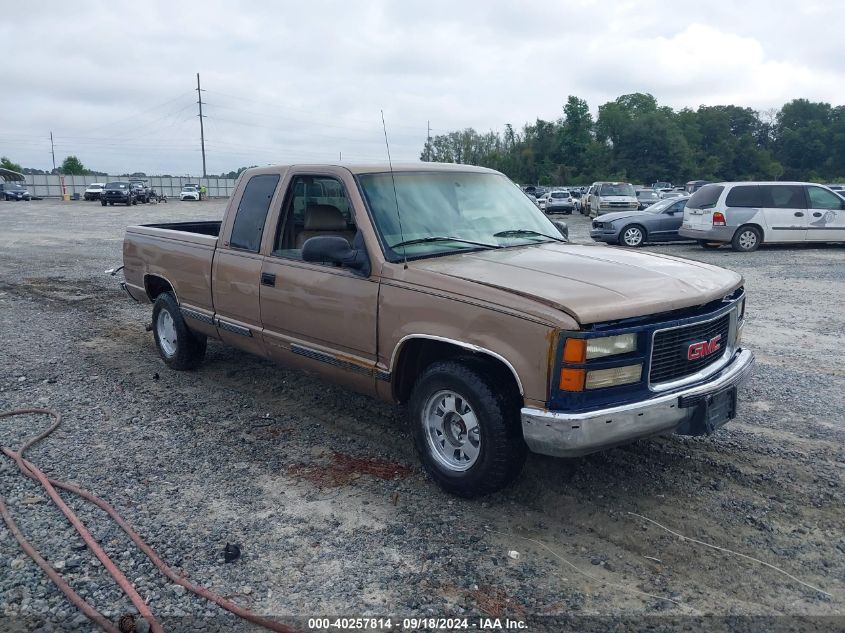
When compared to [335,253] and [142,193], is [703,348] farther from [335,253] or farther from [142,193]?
[142,193]

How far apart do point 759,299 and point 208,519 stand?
8988 mm

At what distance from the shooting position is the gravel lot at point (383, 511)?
10.2ft

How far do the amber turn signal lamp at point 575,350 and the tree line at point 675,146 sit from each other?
86.5 metres

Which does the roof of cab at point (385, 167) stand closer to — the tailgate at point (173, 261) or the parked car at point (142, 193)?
the tailgate at point (173, 261)

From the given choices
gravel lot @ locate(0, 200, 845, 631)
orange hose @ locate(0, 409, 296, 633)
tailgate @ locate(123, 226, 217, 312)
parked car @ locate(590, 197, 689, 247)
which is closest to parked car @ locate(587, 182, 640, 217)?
parked car @ locate(590, 197, 689, 247)

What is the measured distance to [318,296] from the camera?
460cm

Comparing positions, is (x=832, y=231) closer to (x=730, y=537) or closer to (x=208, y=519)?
(x=730, y=537)

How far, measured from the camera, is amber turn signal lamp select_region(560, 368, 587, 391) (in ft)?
Answer: 11.0

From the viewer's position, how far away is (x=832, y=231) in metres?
16.8

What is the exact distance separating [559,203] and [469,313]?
115 ft

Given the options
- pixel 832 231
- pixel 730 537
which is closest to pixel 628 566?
pixel 730 537

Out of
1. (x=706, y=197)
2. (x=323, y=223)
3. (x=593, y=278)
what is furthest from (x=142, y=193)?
(x=593, y=278)

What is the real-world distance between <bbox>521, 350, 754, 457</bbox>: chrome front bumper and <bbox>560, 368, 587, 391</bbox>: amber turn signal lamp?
0.13 metres

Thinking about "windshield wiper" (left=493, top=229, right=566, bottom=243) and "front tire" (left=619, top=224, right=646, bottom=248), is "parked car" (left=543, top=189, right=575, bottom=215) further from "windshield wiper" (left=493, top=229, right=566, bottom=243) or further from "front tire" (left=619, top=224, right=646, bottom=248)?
"windshield wiper" (left=493, top=229, right=566, bottom=243)
